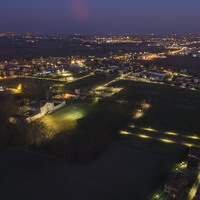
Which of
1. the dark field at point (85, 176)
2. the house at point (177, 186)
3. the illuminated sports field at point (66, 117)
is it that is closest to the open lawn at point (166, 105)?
the dark field at point (85, 176)

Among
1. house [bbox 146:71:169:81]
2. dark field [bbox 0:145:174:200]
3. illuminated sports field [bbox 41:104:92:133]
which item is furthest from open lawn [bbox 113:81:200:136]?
illuminated sports field [bbox 41:104:92:133]

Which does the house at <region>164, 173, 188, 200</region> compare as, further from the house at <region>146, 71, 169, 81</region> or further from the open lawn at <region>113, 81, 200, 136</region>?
the house at <region>146, 71, 169, 81</region>

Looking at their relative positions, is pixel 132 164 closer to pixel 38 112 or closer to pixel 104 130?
pixel 104 130

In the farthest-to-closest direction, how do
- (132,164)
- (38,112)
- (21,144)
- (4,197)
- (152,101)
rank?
(152,101), (38,112), (21,144), (132,164), (4,197)

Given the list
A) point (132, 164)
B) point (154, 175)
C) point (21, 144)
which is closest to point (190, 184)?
point (154, 175)

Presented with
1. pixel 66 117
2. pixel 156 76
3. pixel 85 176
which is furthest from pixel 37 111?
pixel 156 76

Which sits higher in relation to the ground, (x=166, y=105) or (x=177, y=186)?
(x=177, y=186)

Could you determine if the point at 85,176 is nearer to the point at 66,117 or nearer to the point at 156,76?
the point at 66,117

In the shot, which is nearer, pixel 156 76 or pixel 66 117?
pixel 66 117

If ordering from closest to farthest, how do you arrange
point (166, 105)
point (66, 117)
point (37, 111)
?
point (66, 117) → point (37, 111) → point (166, 105)
